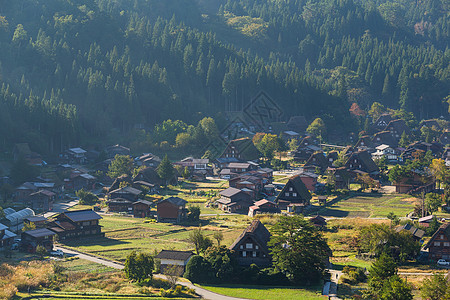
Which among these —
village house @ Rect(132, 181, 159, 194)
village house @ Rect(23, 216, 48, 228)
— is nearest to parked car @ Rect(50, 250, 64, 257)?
village house @ Rect(23, 216, 48, 228)

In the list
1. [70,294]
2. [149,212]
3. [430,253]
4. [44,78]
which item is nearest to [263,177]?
[149,212]

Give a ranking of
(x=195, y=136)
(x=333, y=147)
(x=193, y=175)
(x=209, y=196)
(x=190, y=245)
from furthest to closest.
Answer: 1. (x=333, y=147)
2. (x=195, y=136)
3. (x=193, y=175)
4. (x=209, y=196)
5. (x=190, y=245)

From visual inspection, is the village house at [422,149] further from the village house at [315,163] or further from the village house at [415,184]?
the village house at [415,184]

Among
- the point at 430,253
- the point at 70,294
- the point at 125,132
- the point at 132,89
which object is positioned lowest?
the point at 70,294

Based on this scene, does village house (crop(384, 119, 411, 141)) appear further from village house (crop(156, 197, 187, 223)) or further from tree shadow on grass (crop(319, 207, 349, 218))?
village house (crop(156, 197, 187, 223))

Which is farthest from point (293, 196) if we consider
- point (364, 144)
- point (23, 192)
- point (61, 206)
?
point (364, 144)

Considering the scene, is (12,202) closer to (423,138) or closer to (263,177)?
(263,177)
